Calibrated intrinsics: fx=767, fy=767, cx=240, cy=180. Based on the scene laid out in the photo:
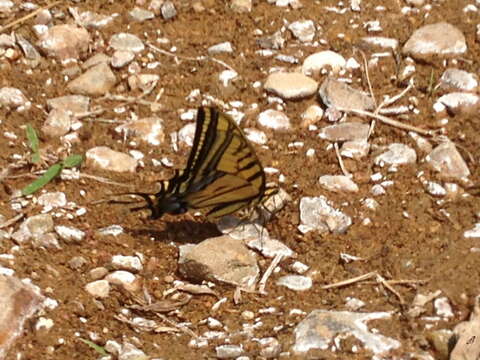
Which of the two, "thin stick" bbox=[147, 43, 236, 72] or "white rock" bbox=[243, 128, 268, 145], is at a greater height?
"thin stick" bbox=[147, 43, 236, 72]

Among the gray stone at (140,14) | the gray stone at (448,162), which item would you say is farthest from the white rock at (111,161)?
the gray stone at (448,162)

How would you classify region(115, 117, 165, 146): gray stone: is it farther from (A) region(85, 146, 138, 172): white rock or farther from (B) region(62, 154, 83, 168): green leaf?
(B) region(62, 154, 83, 168): green leaf

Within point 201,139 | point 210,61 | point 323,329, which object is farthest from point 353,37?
point 323,329

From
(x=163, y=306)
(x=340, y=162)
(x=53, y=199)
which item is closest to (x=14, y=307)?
(x=163, y=306)

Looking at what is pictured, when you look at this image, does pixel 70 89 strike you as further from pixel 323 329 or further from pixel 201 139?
pixel 323 329

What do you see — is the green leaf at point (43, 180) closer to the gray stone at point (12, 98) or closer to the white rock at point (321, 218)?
the gray stone at point (12, 98)

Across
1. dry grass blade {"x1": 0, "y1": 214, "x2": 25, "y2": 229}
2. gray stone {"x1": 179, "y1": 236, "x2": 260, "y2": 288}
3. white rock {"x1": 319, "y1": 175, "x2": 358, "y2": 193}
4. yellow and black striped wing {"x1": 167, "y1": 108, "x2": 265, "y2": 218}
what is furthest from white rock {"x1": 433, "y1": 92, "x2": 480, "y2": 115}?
dry grass blade {"x1": 0, "y1": 214, "x2": 25, "y2": 229}
